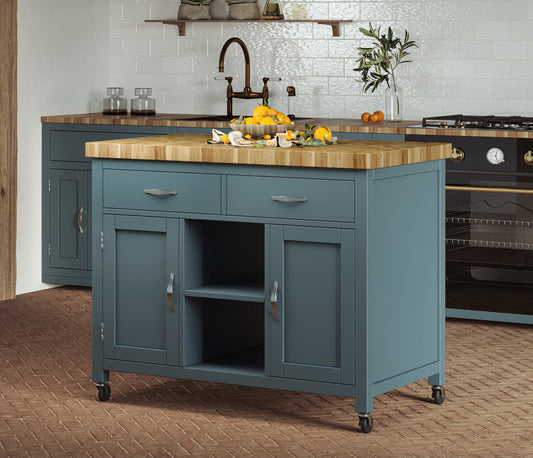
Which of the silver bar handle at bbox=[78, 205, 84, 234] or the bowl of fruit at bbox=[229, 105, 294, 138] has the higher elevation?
the bowl of fruit at bbox=[229, 105, 294, 138]

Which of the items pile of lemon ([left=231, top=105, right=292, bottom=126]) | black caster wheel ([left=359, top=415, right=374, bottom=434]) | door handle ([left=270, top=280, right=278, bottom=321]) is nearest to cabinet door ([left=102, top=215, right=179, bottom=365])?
door handle ([left=270, top=280, right=278, bottom=321])

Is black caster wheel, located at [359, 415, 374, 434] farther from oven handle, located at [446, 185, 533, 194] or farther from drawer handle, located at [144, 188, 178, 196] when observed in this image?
oven handle, located at [446, 185, 533, 194]

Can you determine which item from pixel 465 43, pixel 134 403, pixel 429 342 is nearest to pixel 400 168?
pixel 429 342

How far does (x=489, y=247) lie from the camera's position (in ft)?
19.0

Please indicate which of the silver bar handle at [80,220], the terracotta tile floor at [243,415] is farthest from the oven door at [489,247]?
the silver bar handle at [80,220]

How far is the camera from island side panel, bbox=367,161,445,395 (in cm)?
387

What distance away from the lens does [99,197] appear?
4289 millimetres

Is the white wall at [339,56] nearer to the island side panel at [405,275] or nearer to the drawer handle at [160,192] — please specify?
the island side panel at [405,275]

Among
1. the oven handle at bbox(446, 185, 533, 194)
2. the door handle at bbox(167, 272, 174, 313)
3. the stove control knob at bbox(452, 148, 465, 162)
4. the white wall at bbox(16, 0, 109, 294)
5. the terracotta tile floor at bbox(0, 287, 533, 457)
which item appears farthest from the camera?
the white wall at bbox(16, 0, 109, 294)

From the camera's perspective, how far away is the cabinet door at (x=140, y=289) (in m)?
4.18

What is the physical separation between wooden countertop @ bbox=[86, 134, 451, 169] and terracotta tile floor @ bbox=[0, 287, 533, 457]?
3.26 ft

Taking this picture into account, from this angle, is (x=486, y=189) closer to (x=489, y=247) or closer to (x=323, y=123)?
(x=489, y=247)

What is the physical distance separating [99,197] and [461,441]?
1.71m

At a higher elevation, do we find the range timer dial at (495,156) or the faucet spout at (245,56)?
the faucet spout at (245,56)
